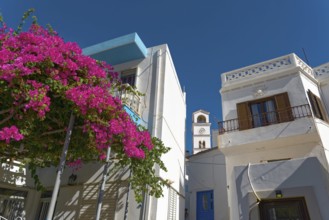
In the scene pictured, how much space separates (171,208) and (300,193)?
479 centimetres

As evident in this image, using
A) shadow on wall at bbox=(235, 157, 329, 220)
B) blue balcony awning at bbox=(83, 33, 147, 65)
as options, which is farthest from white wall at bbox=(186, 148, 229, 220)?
blue balcony awning at bbox=(83, 33, 147, 65)

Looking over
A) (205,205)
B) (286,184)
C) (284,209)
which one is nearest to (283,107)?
(286,184)

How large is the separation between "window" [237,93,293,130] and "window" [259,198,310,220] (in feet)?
14.9

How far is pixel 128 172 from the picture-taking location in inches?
358

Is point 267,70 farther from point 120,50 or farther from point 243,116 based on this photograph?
point 120,50

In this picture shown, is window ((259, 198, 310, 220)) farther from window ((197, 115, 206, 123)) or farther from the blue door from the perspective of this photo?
window ((197, 115, 206, 123))

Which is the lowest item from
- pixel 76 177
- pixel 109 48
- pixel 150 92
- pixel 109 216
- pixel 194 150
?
pixel 109 216

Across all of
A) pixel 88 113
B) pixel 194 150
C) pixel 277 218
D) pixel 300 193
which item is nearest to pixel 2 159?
pixel 88 113

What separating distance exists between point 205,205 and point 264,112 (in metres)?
6.45

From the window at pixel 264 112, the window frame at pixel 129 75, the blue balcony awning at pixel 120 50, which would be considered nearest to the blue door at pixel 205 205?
the window at pixel 264 112

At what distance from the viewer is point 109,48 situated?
12047 mm

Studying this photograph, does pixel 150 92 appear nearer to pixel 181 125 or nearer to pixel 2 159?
pixel 181 125

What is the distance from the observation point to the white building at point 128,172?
8875 millimetres

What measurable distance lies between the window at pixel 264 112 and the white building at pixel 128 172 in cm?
354
